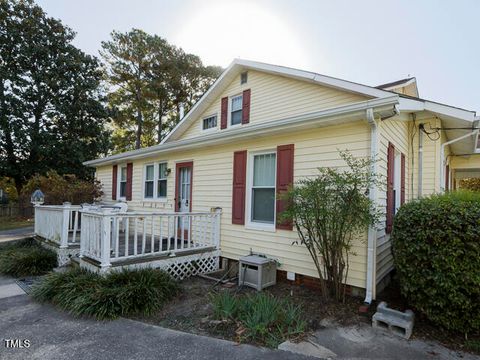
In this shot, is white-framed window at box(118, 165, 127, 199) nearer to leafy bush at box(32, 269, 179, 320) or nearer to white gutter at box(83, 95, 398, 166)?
white gutter at box(83, 95, 398, 166)

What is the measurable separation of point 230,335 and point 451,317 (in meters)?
2.63

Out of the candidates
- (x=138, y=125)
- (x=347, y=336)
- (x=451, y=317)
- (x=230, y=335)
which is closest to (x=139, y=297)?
(x=230, y=335)

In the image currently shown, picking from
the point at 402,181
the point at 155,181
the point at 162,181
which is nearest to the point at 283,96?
the point at 402,181

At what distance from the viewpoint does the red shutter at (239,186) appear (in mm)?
6188

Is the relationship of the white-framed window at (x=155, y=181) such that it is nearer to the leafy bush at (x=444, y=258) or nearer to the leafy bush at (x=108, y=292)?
the leafy bush at (x=108, y=292)


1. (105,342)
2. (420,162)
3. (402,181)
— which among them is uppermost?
(420,162)

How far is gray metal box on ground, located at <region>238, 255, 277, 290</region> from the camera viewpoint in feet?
16.6

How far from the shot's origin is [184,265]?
5922 mm

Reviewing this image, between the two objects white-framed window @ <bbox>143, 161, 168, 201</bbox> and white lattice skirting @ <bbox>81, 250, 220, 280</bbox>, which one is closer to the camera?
white lattice skirting @ <bbox>81, 250, 220, 280</bbox>

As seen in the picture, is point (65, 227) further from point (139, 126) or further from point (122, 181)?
point (139, 126)

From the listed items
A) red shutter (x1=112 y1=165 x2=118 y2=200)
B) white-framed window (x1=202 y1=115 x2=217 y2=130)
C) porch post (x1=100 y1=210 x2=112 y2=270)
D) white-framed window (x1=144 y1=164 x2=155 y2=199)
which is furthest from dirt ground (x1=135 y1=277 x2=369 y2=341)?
red shutter (x1=112 y1=165 x2=118 y2=200)

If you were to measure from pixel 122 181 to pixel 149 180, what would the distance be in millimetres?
2146

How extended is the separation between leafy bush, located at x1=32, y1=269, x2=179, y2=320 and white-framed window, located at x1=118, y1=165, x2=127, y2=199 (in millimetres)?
5880

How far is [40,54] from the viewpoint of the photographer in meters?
19.5
